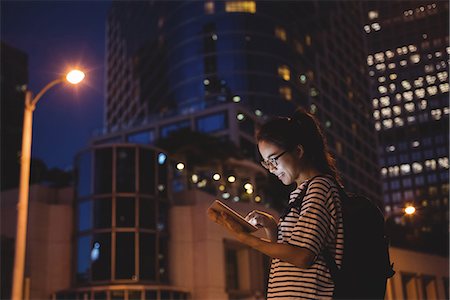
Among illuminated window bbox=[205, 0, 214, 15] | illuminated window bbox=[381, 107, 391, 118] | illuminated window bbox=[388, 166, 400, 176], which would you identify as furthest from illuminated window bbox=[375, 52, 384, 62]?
illuminated window bbox=[205, 0, 214, 15]

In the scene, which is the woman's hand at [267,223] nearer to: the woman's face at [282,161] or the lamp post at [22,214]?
the woman's face at [282,161]

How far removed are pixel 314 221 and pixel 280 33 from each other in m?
78.8

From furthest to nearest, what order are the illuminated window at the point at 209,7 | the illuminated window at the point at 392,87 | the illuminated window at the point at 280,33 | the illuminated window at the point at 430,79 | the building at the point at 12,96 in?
1. the illuminated window at the point at 392,87
2. the illuminated window at the point at 430,79
3. the building at the point at 12,96
4. the illuminated window at the point at 280,33
5. the illuminated window at the point at 209,7

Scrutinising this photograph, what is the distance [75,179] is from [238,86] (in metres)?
41.7

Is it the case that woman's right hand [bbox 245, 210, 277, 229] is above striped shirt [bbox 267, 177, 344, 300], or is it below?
above

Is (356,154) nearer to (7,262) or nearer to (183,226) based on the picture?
(183,226)

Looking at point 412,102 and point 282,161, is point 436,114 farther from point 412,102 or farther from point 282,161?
point 282,161

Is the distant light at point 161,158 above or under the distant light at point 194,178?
under

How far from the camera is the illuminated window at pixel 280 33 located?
79500 mm

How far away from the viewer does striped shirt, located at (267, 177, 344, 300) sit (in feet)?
8.76

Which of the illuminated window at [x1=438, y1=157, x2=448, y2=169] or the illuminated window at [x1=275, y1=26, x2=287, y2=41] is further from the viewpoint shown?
the illuminated window at [x1=438, y1=157, x2=448, y2=169]

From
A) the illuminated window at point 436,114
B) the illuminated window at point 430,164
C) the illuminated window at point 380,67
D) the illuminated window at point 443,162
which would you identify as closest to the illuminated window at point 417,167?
the illuminated window at point 430,164

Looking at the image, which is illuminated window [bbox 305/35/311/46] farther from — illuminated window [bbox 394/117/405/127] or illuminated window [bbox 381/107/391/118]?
illuminated window [bbox 394/117/405/127]

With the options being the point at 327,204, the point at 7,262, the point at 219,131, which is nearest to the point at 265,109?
the point at 219,131
